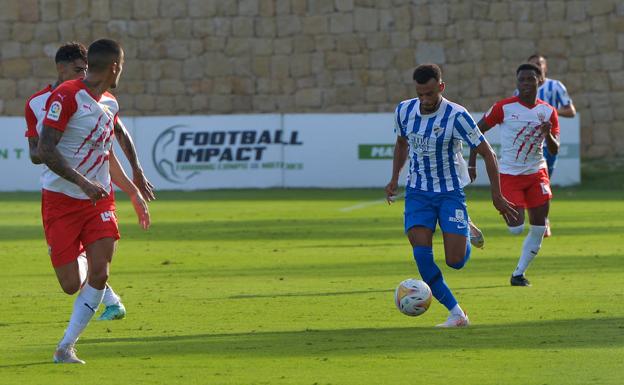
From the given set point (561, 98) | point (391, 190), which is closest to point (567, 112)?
point (561, 98)

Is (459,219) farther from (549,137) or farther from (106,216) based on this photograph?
(549,137)

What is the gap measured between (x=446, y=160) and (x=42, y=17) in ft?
91.3

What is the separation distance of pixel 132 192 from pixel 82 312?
1170mm

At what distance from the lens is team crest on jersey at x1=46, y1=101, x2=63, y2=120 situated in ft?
28.5

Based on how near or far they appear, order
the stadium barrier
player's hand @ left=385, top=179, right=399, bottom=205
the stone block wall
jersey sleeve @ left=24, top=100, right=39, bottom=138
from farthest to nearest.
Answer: the stone block wall → the stadium barrier → player's hand @ left=385, top=179, right=399, bottom=205 → jersey sleeve @ left=24, top=100, right=39, bottom=138

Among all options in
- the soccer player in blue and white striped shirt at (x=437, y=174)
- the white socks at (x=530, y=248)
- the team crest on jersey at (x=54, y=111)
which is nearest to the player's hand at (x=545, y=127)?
the white socks at (x=530, y=248)

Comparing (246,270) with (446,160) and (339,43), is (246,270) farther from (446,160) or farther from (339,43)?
(339,43)

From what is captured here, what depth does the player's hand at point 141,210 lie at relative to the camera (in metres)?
9.42

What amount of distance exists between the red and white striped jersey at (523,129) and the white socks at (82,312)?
6.36 metres

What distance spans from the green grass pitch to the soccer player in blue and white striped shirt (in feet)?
1.73

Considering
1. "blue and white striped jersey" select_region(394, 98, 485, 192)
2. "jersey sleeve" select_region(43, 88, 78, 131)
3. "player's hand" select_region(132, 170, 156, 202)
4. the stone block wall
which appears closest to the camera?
"jersey sleeve" select_region(43, 88, 78, 131)

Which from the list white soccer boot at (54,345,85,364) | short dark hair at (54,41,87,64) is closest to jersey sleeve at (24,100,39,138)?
short dark hair at (54,41,87,64)

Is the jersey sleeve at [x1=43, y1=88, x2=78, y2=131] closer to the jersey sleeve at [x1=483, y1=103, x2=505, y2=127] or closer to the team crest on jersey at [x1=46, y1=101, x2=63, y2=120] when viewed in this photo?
the team crest on jersey at [x1=46, y1=101, x2=63, y2=120]

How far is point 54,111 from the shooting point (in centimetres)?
870
